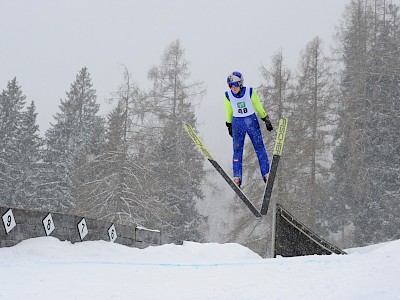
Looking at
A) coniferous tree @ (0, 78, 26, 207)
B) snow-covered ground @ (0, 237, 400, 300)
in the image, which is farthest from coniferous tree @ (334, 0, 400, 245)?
coniferous tree @ (0, 78, 26, 207)

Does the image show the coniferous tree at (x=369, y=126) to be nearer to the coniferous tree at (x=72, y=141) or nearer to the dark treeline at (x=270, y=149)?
the dark treeline at (x=270, y=149)

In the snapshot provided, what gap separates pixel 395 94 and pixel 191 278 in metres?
21.8

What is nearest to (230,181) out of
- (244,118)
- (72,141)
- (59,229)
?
(244,118)

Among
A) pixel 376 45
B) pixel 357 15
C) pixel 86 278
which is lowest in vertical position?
pixel 86 278

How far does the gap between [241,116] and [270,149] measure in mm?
8814

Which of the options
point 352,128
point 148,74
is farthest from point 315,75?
point 148,74

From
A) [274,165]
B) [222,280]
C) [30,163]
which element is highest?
[274,165]

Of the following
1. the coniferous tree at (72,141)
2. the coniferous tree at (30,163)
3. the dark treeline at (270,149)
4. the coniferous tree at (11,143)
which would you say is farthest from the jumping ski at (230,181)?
the coniferous tree at (11,143)

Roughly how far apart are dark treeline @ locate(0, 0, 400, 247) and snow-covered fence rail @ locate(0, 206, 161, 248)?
6823mm

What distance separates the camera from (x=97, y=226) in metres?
8.97

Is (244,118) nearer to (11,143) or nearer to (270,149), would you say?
(270,149)

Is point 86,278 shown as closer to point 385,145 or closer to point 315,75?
point 315,75

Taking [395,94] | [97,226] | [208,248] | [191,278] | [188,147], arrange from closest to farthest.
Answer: [191,278] → [208,248] → [97,226] → [395,94] → [188,147]

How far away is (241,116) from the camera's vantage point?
7.33m
